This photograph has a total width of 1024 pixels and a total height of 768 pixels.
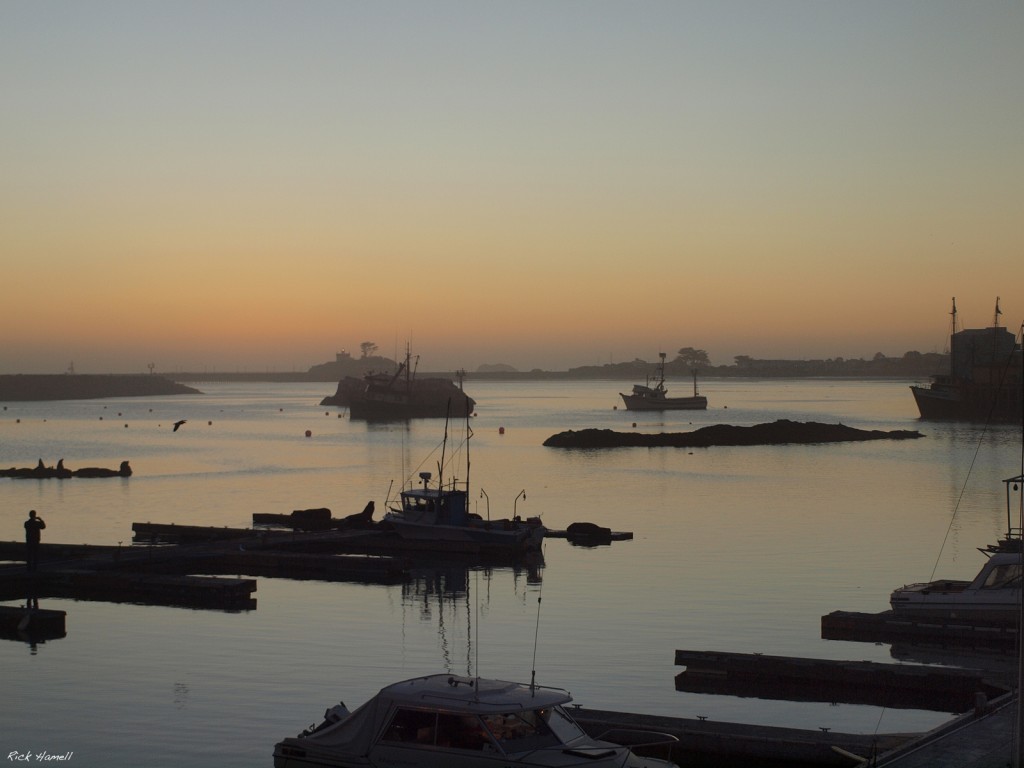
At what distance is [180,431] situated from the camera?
148m

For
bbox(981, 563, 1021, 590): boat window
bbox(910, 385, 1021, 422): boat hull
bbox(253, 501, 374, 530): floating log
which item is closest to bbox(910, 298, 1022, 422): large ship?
bbox(910, 385, 1021, 422): boat hull

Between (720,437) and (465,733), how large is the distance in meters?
104

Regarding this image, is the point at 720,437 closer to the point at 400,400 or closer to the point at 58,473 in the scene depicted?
the point at 58,473

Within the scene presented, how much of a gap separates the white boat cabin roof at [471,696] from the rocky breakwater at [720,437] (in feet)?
318

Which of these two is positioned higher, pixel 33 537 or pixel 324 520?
pixel 33 537

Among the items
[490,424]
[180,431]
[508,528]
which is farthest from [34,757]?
[490,424]

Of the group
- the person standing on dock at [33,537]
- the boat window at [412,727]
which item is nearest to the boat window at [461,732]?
the boat window at [412,727]

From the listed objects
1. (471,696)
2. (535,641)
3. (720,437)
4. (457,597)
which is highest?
(471,696)

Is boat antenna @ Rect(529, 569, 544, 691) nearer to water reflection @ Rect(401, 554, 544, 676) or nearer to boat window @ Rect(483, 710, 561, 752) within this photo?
boat window @ Rect(483, 710, 561, 752)

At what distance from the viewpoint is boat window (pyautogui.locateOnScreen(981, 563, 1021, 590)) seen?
27.2m

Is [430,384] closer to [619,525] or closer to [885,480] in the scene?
[885,480]

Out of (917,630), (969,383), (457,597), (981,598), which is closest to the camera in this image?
(917,630)

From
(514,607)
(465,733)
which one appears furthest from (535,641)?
(465,733)

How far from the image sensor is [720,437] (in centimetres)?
11588
